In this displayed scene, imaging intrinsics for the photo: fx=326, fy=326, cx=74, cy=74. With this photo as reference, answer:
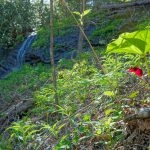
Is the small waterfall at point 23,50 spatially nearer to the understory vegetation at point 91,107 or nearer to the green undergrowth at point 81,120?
the understory vegetation at point 91,107

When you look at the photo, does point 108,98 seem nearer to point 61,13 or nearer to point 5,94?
point 5,94

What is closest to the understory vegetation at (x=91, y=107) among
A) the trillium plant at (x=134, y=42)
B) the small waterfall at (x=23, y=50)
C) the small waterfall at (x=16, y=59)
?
the trillium plant at (x=134, y=42)

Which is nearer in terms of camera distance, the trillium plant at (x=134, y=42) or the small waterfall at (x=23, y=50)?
the trillium plant at (x=134, y=42)

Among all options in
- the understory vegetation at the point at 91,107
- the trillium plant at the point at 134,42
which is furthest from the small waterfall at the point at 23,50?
the trillium plant at the point at 134,42

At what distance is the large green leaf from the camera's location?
2541 mm

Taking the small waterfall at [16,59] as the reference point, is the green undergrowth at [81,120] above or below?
above

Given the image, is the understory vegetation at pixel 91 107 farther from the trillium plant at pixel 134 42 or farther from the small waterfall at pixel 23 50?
the small waterfall at pixel 23 50

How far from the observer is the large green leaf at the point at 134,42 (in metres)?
2.54

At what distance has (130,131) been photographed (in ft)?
7.91

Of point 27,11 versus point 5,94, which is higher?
point 27,11

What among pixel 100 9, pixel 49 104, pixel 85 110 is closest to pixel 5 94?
pixel 49 104

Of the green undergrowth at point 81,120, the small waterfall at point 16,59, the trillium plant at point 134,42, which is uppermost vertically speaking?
the trillium plant at point 134,42

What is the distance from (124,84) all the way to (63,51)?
809 cm

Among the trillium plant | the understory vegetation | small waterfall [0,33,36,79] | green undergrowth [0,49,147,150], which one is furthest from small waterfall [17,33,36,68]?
the trillium plant
